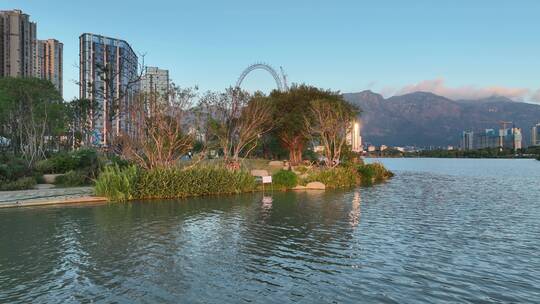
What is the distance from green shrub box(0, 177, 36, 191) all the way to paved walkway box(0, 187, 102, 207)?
3.93 feet

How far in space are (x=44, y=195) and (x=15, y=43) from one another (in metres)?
72.3

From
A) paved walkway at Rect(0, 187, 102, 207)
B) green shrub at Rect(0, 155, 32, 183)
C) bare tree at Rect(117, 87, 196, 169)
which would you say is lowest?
paved walkway at Rect(0, 187, 102, 207)

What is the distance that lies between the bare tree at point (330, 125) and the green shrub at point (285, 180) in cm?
678

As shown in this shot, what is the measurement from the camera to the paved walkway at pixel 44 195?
20375 millimetres

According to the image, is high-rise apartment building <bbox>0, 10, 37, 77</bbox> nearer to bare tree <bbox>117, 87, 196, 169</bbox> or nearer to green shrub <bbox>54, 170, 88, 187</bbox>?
green shrub <bbox>54, 170, 88, 187</bbox>

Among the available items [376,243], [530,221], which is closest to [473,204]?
[530,221]

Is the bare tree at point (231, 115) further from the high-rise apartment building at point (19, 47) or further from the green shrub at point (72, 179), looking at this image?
the high-rise apartment building at point (19, 47)

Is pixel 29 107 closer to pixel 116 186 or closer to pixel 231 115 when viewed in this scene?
pixel 231 115

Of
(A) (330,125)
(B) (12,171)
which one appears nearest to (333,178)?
(A) (330,125)

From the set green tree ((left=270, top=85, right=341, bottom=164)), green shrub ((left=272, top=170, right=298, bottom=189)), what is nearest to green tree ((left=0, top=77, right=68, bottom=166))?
green shrub ((left=272, top=170, right=298, bottom=189))

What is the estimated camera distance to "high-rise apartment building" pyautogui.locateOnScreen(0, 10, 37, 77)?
77562mm

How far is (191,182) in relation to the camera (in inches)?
974

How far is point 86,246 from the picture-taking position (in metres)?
12.0

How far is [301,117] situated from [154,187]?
24052mm
